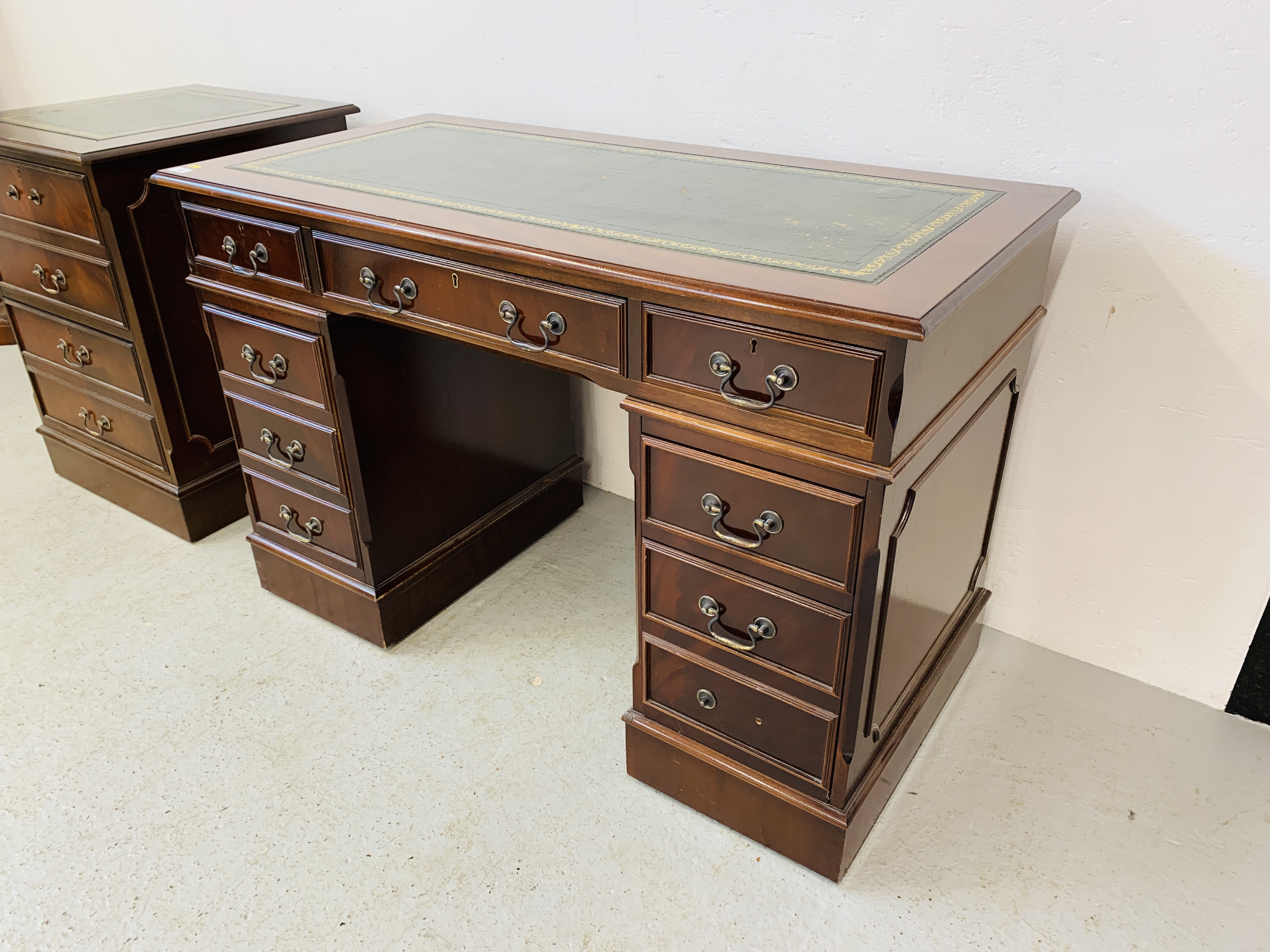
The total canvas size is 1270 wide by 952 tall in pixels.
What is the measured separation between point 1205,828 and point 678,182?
1.37 metres

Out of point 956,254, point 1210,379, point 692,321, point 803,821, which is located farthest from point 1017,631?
point 692,321

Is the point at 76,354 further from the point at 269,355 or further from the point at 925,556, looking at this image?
the point at 925,556

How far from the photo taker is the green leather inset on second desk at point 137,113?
206 cm

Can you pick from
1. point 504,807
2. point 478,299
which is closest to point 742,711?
point 504,807

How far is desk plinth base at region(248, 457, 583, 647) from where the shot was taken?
192 cm

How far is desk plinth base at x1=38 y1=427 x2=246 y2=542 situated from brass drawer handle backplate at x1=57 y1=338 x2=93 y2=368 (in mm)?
252

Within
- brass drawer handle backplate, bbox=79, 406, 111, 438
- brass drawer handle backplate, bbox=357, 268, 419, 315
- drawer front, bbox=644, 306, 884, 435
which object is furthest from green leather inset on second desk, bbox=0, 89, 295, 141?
drawer front, bbox=644, 306, 884, 435

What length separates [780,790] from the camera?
55.8 inches

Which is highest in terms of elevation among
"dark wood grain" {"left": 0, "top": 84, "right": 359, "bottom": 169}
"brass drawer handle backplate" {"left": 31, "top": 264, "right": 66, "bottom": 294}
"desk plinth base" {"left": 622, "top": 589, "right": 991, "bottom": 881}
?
"dark wood grain" {"left": 0, "top": 84, "right": 359, "bottom": 169}

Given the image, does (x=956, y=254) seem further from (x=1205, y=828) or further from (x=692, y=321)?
(x=1205, y=828)

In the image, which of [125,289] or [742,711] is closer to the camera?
[742,711]

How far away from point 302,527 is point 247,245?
61 cm

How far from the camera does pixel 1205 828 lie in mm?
1501

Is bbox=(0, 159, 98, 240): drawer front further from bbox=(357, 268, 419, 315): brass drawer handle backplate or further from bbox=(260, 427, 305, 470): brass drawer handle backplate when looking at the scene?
bbox=(357, 268, 419, 315): brass drawer handle backplate
